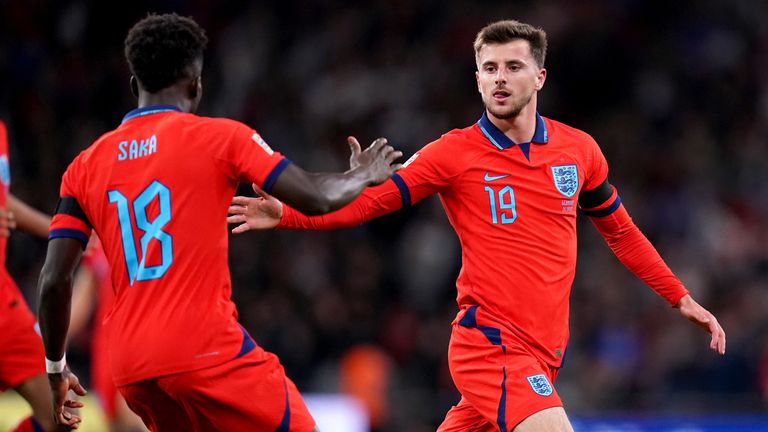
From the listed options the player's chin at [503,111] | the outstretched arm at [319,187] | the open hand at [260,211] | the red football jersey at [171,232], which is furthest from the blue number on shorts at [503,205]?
the red football jersey at [171,232]

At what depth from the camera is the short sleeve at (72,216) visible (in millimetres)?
4891

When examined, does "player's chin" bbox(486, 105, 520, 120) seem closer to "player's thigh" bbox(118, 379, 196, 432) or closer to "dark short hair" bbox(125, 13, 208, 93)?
"dark short hair" bbox(125, 13, 208, 93)

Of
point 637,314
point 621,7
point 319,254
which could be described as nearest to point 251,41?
point 319,254

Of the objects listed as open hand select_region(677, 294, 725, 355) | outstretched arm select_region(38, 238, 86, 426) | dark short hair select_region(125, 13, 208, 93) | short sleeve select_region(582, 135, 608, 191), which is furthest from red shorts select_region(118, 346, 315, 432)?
open hand select_region(677, 294, 725, 355)

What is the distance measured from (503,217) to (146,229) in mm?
1950

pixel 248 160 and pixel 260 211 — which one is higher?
pixel 248 160

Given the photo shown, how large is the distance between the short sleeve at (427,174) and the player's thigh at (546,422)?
1.23m

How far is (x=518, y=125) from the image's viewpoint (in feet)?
19.9

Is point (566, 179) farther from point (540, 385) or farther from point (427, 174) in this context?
point (540, 385)

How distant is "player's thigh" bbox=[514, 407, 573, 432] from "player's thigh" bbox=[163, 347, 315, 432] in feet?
3.74

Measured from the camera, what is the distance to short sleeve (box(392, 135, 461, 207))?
5.93 m

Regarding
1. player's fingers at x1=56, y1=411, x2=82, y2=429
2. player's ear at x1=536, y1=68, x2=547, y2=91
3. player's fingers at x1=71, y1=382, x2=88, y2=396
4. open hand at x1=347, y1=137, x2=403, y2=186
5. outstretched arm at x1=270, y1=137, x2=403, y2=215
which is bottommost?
player's fingers at x1=56, y1=411, x2=82, y2=429

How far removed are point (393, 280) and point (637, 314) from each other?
2.78 metres

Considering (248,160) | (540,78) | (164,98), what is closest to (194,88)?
(164,98)
